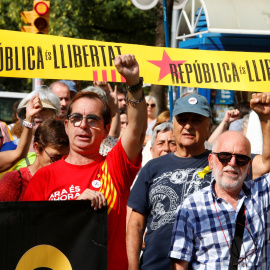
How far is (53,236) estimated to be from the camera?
146 inches

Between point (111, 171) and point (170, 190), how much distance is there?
78 centimetres

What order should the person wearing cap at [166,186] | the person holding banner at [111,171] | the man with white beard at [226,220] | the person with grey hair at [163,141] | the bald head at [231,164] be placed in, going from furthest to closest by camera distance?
the person with grey hair at [163,141] → the person wearing cap at [166,186] → the bald head at [231,164] → the man with white beard at [226,220] → the person holding banner at [111,171]

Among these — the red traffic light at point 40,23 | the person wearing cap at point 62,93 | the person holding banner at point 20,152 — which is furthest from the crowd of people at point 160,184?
the red traffic light at point 40,23

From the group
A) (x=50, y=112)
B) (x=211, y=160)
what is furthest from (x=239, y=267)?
(x=50, y=112)

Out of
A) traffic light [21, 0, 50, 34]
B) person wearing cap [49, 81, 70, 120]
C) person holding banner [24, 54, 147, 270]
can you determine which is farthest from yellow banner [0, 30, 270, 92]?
traffic light [21, 0, 50, 34]

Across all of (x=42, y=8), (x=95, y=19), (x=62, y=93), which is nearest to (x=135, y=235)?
(x=62, y=93)

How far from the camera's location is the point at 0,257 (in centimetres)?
358

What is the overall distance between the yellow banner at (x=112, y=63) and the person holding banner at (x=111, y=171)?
2.96 ft

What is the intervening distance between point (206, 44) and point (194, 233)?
25.2 ft

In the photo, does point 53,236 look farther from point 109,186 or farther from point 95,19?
point 95,19

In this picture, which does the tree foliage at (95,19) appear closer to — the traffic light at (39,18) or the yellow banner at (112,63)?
the traffic light at (39,18)

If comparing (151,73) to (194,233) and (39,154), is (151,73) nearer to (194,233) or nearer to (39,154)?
(39,154)

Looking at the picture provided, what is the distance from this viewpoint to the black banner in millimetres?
3627

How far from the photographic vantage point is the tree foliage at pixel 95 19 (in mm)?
18578
